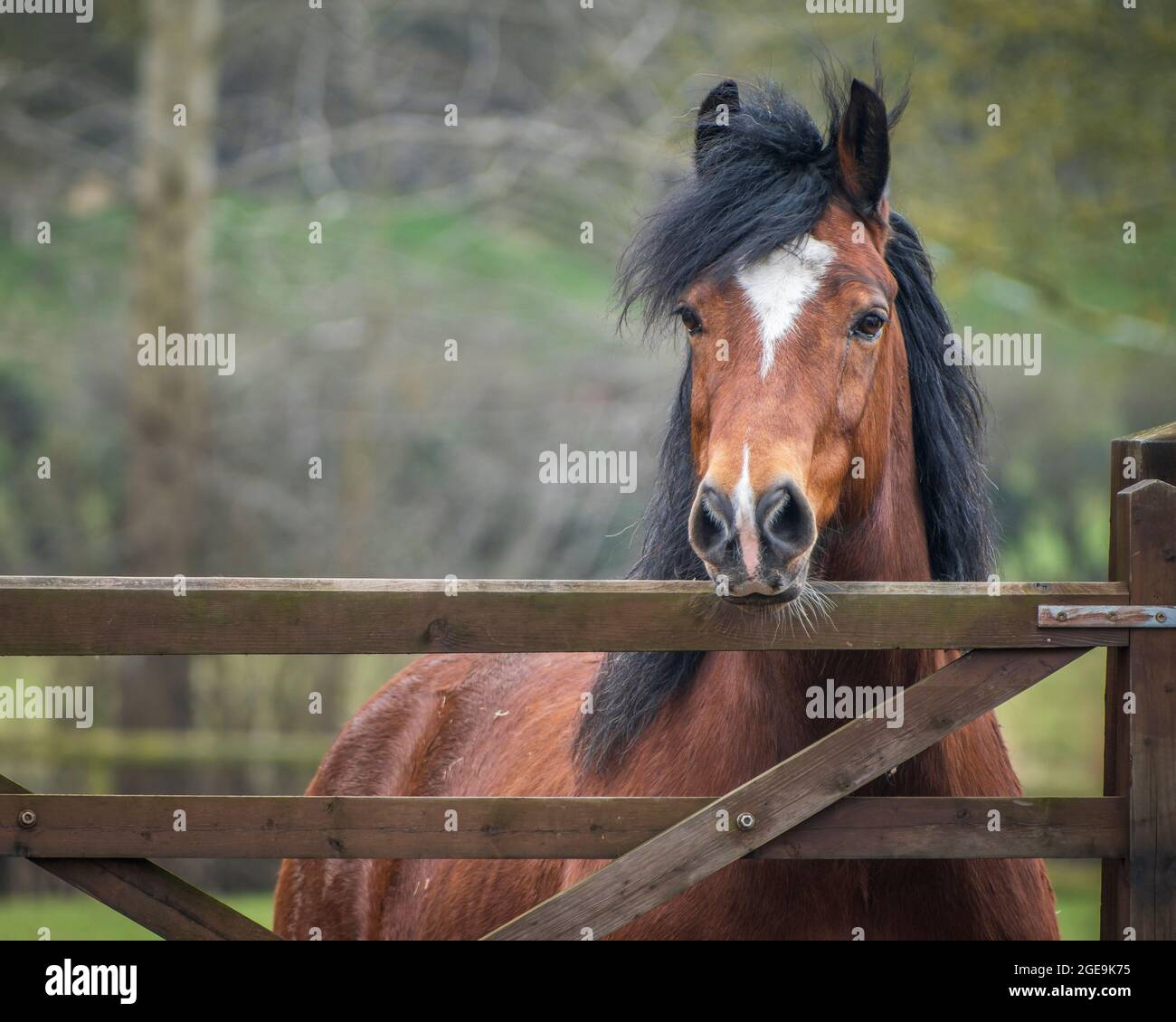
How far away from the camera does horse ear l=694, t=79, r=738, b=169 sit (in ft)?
11.3

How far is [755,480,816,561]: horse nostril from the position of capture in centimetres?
259

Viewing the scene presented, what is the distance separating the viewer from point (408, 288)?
15.8m

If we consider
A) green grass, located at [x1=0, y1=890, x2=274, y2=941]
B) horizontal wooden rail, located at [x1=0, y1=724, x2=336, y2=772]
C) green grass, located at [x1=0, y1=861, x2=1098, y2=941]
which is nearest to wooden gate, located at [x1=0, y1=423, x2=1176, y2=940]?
green grass, located at [x1=0, y1=890, x2=274, y2=941]

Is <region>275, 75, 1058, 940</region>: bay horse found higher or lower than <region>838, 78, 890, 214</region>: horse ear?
lower

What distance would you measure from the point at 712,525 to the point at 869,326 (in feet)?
2.53

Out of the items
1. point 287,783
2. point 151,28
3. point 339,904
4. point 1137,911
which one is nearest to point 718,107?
point 1137,911

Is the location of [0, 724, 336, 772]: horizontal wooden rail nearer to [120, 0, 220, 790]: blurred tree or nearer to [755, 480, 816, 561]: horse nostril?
[120, 0, 220, 790]: blurred tree

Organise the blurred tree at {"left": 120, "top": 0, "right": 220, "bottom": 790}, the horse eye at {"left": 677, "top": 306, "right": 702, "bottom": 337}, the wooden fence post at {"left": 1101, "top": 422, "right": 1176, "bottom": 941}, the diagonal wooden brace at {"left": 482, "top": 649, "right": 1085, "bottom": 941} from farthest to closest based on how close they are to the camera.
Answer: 1. the blurred tree at {"left": 120, "top": 0, "right": 220, "bottom": 790}
2. the horse eye at {"left": 677, "top": 306, "right": 702, "bottom": 337}
3. the wooden fence post at {"left": 1101, "top": 422, "right": 1176, "bottom": 941}
4. the diagonal wooden brace at {"left": 482, "top": 649, "right": 1085, "bottom": 941}

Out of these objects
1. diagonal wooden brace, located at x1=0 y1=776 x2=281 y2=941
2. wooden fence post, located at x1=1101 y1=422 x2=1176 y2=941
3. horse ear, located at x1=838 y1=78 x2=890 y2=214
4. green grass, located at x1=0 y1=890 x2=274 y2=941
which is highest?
horse ear, located at x1=838 y1=78 x2=890 y2=214

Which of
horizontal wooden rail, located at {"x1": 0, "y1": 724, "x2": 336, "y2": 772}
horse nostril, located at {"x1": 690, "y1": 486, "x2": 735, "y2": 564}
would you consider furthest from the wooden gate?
horizontal wooden rail, located at {"x1": 0, "y1": 724, "x2": 336, "y2": 772}

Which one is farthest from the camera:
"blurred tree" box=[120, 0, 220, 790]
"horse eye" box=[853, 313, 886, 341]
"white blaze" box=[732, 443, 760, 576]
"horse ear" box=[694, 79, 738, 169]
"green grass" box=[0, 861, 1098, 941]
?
"blurred tree" box=[120, 0, 220, 790]

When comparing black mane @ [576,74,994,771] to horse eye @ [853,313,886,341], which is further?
black mane @ [576,74,994,771]

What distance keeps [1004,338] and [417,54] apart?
13389mm

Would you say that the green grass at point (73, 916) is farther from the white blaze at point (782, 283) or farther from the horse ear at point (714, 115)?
the white blaze at point (782, 283)
